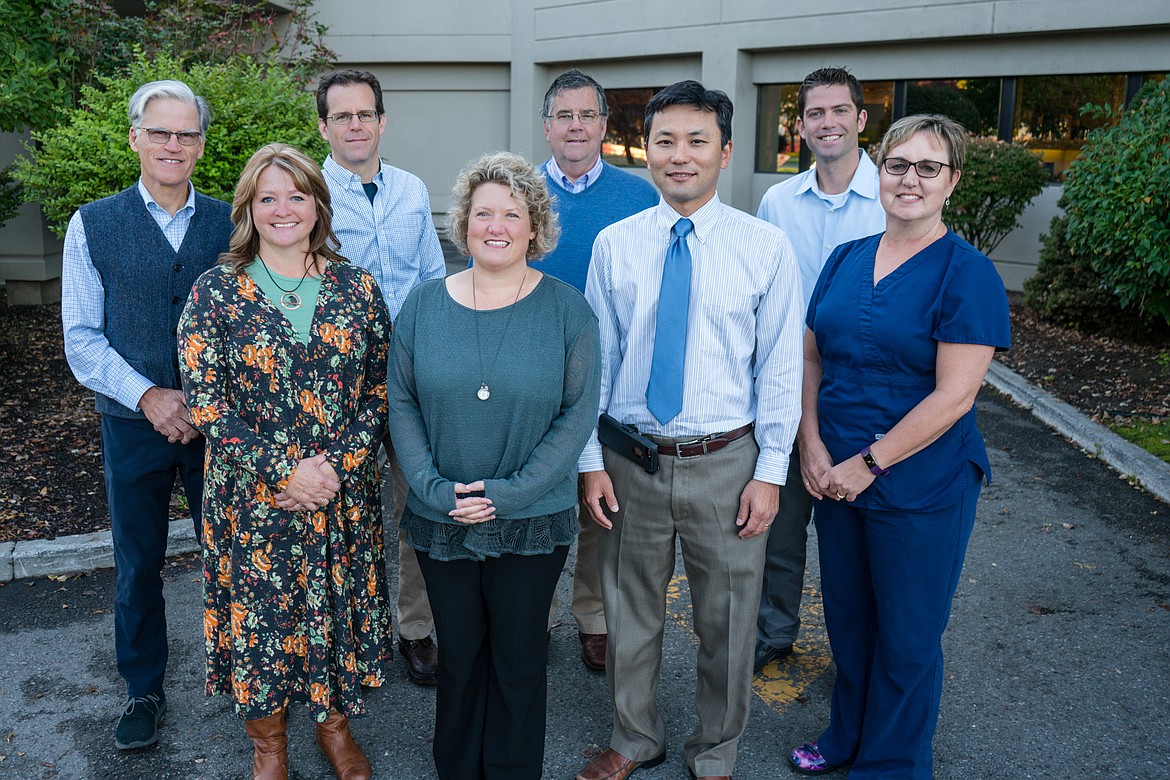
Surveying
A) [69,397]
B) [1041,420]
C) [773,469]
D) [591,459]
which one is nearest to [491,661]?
[591,459]

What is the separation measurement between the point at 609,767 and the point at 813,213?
237 cm

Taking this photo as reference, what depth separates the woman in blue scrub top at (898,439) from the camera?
9.59 feet

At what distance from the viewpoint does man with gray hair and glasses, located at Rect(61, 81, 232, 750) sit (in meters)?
3.35

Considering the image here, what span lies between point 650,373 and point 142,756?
7.70 ft

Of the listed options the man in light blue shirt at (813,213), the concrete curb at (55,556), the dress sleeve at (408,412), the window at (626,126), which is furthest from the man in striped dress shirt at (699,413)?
the window at (626,126)

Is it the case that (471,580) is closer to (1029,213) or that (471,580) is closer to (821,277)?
(821,277)

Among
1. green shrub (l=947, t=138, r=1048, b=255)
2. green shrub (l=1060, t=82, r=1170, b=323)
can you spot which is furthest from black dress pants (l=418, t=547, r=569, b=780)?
green shrub (l=947, t=138, r=1048, b=255)

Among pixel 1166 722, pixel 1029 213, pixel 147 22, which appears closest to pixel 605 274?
pixel 1166 722

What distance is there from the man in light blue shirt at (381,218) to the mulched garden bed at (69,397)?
2.35 metres

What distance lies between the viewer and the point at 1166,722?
3.66m

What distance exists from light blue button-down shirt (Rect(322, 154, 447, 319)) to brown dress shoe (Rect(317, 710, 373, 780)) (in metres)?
1.57

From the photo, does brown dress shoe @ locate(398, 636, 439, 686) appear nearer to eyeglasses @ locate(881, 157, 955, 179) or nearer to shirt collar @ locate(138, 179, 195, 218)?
shirt collar @ locate(138, 179, 195, 218)

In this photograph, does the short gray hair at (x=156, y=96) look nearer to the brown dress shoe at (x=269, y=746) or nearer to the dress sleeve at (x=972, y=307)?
the brown dress shoe at (x=269, y=746)

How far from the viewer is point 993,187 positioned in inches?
455
